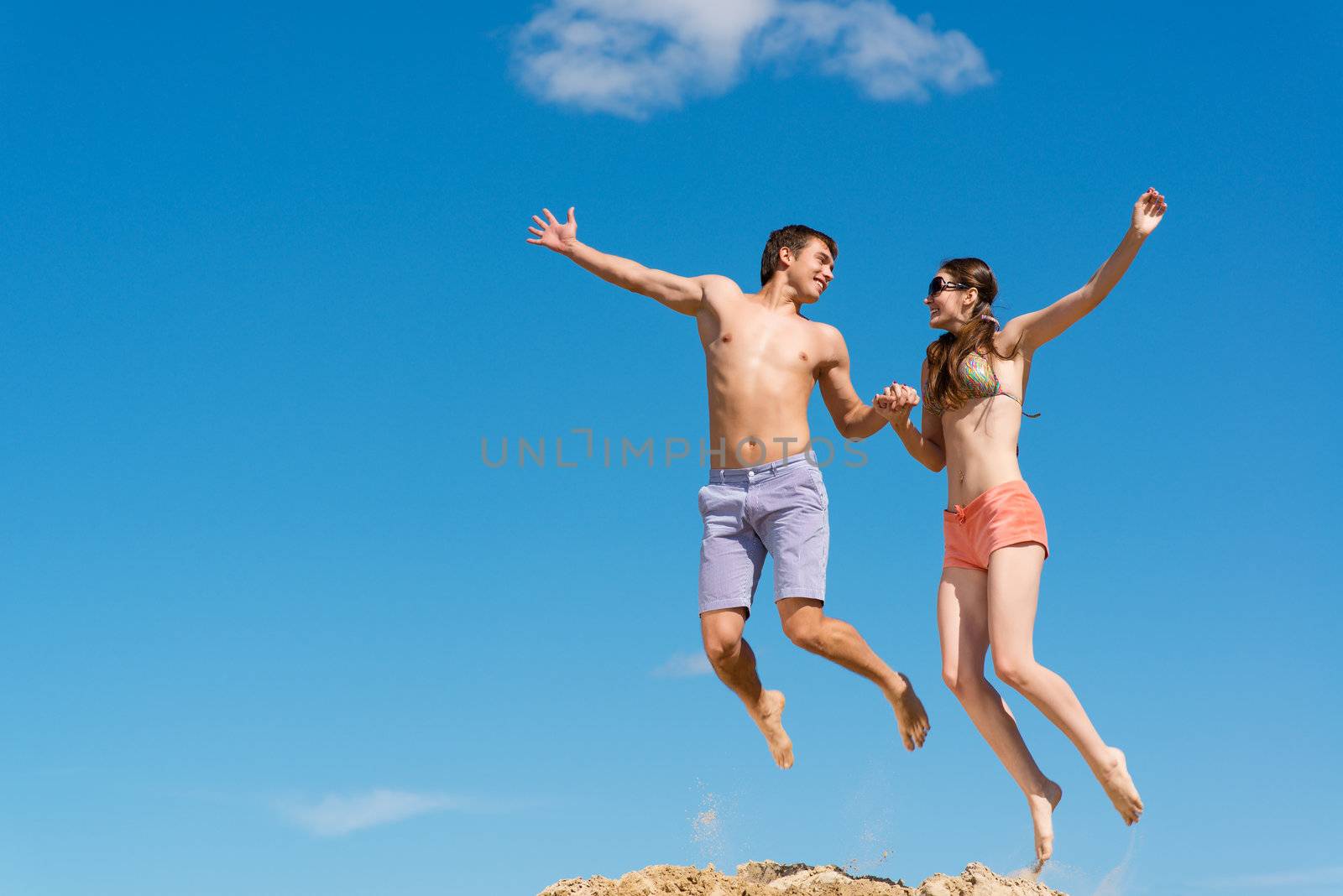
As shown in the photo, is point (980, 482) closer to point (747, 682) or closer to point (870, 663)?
point (870, 663)

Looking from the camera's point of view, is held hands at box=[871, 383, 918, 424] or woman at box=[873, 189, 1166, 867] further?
held hands at box=[871, 383, 918, 424]

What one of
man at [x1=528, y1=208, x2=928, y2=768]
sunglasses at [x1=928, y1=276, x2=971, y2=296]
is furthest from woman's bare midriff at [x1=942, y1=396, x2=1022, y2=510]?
man at [x1=528, y1=208, x2=928, y2=768]

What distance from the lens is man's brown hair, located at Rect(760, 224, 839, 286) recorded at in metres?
8.30

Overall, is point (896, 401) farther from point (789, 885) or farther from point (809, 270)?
point (789, 885)

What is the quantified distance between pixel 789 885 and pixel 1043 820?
1.56 m

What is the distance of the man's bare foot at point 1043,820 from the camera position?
705 cm

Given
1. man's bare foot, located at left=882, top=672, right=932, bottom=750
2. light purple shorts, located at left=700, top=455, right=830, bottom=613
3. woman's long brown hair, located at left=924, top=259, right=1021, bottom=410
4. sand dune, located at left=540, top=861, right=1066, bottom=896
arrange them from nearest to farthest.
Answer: sand dune, located at left=540, top=861, right=1066, bottom=896 < woman's long brown hair, located at left=924, top=259, right=1021, bottom=410 < light purple shorts, located at left=700, top=455, right=830, bottom=613 < man's bare foot, located at left=882, top=672, right=932, bottom=750

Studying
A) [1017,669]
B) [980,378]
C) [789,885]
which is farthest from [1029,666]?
[789,885]

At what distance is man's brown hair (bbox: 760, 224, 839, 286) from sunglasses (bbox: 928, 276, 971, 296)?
38.0 inches

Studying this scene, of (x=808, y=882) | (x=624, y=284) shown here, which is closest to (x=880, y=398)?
(x=624, y=284)

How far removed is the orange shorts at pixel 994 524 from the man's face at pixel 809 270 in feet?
6.03

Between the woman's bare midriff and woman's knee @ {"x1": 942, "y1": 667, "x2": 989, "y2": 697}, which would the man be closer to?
woman's knee @ {"x1": 942, "y1": 667, "x2": 989, "y2": 697}

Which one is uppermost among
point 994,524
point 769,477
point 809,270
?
point 809,270

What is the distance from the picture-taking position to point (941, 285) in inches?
297
